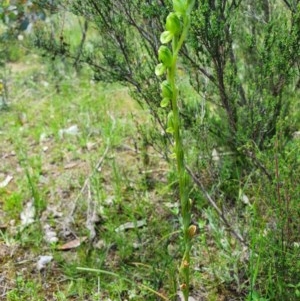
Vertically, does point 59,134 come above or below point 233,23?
below

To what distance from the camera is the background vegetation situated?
218 centimetres

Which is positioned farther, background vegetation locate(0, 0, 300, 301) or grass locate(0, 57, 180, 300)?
grass locate(0, 57, 180, 300)

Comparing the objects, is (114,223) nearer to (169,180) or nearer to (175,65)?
(169,180)

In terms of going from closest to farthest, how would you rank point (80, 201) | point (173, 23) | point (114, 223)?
point (173, 23), point (114, 223), point (80, 201)

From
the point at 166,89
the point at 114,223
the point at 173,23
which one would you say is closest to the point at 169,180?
the point at 114,223

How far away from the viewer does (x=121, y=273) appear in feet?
8.29

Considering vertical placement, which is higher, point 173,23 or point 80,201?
point 173,23

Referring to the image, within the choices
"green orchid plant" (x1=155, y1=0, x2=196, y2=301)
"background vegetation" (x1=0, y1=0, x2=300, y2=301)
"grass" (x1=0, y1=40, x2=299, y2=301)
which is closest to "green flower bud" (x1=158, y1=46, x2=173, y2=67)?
"green orchid plant" (x1=155, y1=0, x2=196, y2=301)

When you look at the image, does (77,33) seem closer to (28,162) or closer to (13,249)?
(28,162)

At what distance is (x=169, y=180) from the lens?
309 cm

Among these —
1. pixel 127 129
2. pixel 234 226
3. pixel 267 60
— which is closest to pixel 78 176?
pixel 127 129

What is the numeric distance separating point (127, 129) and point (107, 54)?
3.64ft

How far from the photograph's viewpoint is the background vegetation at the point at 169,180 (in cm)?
218

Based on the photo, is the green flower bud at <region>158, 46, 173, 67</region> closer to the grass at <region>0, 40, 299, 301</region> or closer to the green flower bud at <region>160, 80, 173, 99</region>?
the green flower bud at <region>160, 80, 173, 99</region>
